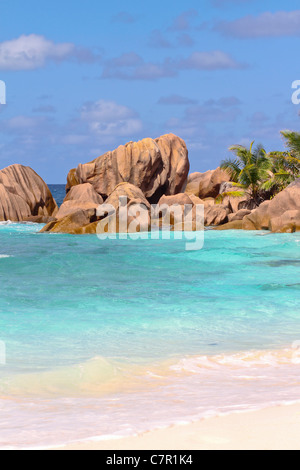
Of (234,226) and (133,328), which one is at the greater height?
(234,226)

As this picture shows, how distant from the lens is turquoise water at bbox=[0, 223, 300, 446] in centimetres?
441

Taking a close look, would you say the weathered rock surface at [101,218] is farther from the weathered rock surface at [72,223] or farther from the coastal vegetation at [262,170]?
the coastal vegetation at [262,170]

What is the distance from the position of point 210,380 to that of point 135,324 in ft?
9.45

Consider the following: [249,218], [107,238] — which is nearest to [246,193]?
[249,218]

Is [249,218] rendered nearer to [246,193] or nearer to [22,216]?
[246,193]

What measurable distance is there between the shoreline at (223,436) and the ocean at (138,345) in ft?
0.42

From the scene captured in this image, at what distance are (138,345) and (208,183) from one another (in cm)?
3378

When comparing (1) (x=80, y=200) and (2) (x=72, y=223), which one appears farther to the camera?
(1) (x=80, y=200)

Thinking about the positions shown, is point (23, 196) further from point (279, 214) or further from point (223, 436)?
point (223, 436)

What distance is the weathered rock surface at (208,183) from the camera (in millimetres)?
38688

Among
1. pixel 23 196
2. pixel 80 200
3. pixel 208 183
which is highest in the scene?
pixel 208 183

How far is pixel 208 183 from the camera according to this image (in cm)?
3981

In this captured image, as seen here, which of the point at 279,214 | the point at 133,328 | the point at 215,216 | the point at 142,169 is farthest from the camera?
the point at 142,169

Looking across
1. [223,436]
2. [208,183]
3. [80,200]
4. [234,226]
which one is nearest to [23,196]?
[80,200]
